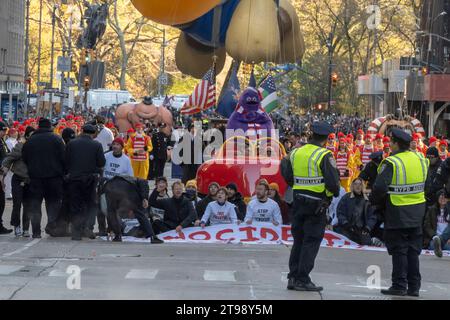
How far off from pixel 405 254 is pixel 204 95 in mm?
18587

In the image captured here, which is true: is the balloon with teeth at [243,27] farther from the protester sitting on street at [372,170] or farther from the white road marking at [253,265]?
the white road marking at [253,265]

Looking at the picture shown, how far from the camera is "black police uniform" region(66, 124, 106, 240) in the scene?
18734 mm

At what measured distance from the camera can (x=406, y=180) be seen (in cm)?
1273

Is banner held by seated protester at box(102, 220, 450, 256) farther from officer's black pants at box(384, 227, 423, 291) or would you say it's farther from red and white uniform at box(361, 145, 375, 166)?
red and white uniform at box(361, 145, 375, 166)

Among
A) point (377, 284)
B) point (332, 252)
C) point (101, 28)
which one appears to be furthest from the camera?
point (101, 28)

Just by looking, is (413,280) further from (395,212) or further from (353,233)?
(353,233)

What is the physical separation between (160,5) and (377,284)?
1274 centimetres

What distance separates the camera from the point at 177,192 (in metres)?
19.5

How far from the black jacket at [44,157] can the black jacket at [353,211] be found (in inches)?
162

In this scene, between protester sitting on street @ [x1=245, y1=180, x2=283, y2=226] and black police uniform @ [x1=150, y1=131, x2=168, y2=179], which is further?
black police uniform @ [x1=150, y1=131, x2=168, y2=179]

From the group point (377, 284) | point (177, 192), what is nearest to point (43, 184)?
point (177, 192)

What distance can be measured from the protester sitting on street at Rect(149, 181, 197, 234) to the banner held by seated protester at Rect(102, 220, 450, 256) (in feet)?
0.52

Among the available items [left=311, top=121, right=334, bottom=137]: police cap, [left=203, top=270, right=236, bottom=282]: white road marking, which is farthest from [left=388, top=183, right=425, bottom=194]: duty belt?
[left=203, top=270, right=236, bottom=282]: white road marking

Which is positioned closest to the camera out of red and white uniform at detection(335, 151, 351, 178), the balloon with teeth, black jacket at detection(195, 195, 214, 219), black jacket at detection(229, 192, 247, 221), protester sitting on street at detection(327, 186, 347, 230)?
protester sitting on street at detection(327, 186, 347, 230)
